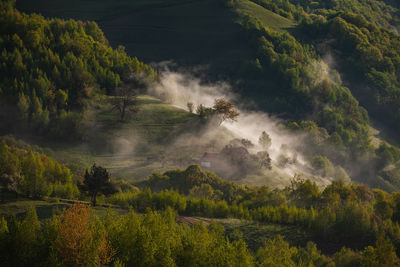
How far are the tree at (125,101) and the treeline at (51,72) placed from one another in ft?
32.1

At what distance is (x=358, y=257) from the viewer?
210 ft

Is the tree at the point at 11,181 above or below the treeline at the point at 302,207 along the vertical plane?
above

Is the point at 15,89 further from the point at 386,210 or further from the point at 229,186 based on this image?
the point at 386,210

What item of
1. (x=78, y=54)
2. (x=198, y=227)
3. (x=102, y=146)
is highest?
(x=198, y=227)

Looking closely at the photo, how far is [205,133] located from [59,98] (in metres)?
44.0

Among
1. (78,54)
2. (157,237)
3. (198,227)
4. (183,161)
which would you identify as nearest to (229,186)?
(183,161)

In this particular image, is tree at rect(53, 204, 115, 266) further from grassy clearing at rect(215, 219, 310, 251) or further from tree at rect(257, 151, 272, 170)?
tree at rect(257, 151, 272, 170)

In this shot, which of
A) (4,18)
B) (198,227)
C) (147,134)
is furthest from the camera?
(4,18)

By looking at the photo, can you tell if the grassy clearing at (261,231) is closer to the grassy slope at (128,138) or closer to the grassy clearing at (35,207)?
the grassy clearing at (35,207)

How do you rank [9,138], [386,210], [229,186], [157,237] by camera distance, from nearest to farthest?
1. [157,237]
2. [386,210]
3. [229,186]
4. [9,138]

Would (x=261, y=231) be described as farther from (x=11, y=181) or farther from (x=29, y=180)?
(x=11, y=181)

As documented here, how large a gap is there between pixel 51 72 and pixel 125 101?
27.9 meters

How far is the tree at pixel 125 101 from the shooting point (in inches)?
5340

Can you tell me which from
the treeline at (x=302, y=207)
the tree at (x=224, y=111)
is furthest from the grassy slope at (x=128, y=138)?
the treeline at (x=302, y=207)
